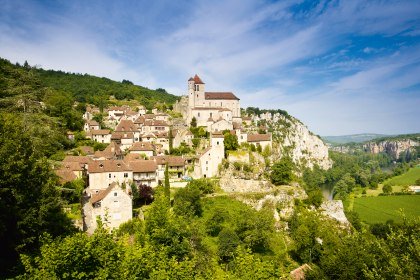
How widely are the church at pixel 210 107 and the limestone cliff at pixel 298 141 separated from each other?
7768 centimetres

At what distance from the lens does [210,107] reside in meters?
72.8

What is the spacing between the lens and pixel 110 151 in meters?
53.4

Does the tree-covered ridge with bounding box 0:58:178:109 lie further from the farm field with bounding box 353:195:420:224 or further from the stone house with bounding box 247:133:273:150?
the farm field with bounding box 353:195:420:224

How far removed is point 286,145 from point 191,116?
95.5m

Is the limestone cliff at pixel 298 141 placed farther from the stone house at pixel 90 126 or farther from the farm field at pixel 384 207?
the stone house at pixel 90 126

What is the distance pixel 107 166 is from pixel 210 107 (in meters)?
35.5

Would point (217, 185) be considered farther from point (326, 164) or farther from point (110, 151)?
point (326, 164)

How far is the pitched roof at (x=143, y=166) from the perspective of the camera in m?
46.1

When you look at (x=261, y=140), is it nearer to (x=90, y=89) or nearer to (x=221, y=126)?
(x=221, y=126)

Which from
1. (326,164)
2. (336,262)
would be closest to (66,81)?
(336,262)

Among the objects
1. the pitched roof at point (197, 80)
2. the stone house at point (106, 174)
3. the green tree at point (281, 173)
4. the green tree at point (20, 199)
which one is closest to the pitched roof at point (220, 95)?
the pitched roof at point (197, 80)

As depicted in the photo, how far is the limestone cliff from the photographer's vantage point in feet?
513

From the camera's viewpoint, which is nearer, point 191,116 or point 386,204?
point 191,116

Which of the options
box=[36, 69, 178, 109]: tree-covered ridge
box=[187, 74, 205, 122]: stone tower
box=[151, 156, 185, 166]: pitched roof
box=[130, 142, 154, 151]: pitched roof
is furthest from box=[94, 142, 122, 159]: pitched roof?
box=[36, 69, 178, 109]: tree-covered ridge
